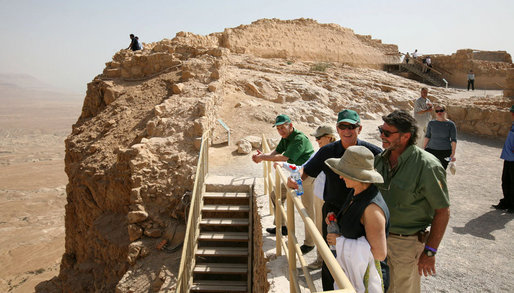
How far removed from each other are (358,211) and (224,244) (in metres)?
4.70

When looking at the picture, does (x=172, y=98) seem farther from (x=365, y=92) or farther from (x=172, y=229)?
(x=365, y=92)

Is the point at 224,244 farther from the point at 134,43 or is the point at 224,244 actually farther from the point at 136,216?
the point at 134,43

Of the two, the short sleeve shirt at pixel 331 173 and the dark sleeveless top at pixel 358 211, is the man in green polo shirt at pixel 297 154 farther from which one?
the dark sleeveless top at pixel 358 211

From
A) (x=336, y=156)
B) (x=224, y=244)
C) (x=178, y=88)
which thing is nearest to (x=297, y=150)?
(x=336, y=156)

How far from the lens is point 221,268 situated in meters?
6.06

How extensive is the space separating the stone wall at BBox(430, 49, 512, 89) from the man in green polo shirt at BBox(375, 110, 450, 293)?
82.6ft

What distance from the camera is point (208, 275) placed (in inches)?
242

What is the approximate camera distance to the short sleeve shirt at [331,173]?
2.99 metres

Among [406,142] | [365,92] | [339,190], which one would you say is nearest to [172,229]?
[339,190]

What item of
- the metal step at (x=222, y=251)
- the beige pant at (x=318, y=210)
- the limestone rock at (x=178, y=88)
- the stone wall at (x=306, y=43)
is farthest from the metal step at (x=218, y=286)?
the stone wall at (x=306, y=43)

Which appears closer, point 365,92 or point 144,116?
point 144,116

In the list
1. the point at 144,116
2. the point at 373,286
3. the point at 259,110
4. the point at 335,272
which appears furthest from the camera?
the point at 259,110

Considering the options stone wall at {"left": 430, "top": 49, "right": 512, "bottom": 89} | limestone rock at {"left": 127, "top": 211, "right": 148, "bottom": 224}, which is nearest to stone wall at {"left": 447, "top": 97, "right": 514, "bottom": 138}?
limestone rock at {"left": 127, "top": 211, "right": 148, "bottom": 224}

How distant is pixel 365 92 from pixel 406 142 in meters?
13.6
